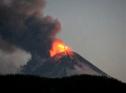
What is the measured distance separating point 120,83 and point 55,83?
32.1m

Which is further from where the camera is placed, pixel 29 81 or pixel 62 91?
pixel 29 81

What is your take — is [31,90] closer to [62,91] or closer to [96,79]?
[62,91]

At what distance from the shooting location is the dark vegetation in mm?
167625

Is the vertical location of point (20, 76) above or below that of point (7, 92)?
above

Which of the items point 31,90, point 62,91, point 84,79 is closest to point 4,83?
point 31,90

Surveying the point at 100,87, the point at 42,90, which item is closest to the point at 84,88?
the point at 100,87

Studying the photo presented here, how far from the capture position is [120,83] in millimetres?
181375

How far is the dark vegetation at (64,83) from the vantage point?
6599 inches

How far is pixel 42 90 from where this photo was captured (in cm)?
16262

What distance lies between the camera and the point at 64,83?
587 feet

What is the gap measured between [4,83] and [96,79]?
48706 millimetres

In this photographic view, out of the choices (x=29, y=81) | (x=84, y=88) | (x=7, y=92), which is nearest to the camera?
(x=7, y=92)

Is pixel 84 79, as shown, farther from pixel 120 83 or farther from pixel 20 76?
pixel 20 76

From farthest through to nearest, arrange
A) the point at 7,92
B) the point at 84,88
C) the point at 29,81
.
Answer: the point at 29,81 → the point at 84,88 → the point at 7,92
